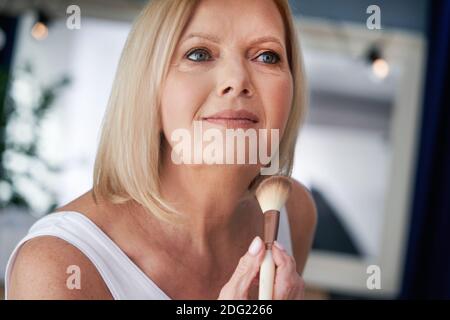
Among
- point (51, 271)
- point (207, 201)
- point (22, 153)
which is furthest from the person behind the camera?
point (22, 153)

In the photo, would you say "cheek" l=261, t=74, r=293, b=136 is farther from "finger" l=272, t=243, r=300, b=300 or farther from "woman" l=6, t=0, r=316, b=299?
"finger" l=272, t=243, r=300, b=300

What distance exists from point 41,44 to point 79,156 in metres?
0.68

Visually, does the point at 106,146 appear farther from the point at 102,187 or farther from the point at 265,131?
the point at 265,131

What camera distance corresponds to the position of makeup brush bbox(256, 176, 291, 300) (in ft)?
1.77

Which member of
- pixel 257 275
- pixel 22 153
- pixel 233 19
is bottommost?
pixel 257 275

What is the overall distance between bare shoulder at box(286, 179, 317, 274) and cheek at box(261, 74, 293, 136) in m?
0.10

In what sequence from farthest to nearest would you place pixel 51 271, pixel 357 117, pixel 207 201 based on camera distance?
pixel 357 117 < pixel 207 201 < pixel 51 271

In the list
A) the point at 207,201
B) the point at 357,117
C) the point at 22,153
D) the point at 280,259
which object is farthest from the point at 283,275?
the point at 357,117

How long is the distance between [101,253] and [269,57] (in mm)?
253

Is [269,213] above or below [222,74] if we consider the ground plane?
below

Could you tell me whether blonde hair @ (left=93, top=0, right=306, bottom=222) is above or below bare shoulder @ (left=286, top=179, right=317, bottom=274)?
above

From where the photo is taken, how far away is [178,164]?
0.63m

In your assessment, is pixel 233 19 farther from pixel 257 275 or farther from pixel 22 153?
pixel 22 153

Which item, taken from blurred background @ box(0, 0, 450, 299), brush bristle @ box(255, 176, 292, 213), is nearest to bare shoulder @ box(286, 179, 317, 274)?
brush bristle @ box(255, 176, 292, 213)
